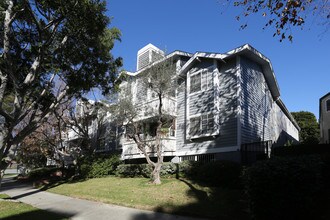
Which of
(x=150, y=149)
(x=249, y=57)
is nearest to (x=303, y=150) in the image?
(x=249, y=57)

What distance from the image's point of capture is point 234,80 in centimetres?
1738

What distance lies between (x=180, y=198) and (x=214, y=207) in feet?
6.61

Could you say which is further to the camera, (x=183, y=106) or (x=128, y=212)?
(x=183, y=106)

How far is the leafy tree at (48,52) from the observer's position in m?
9.72

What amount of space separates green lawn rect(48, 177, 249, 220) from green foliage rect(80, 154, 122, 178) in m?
6.14

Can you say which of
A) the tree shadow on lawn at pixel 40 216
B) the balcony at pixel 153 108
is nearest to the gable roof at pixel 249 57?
the balcony at pixel 153 108

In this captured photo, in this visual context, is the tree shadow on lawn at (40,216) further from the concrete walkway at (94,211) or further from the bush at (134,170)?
the bush at (134,170)

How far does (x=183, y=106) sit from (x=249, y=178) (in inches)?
521

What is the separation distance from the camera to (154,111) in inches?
772

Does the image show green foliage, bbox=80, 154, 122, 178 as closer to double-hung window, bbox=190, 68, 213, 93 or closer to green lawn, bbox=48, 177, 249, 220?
green lawn, bbox=48, 177, 249, 220

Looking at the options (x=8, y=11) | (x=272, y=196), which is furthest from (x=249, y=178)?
(x=8, y=11)

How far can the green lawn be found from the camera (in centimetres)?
923

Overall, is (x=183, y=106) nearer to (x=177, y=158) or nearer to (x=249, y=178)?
(x=177, y=158)

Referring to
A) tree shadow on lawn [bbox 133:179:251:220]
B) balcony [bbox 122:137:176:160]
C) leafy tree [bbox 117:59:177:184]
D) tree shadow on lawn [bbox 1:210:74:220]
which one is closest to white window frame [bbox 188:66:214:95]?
A: leafy tree [bbox 117:59:177:184]
